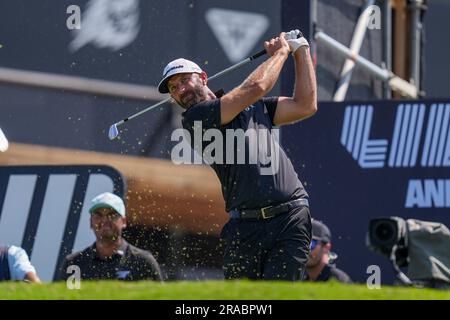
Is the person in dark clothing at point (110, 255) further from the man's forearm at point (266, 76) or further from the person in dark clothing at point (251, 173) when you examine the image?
the man's forearm at point (266, 76)

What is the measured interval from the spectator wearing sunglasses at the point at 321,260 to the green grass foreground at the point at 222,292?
3426mm

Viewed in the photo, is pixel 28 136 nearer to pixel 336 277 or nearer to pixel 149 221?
pixel 149 221

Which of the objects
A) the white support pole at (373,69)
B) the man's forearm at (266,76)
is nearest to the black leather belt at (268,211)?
the man's forearm at (266,76)

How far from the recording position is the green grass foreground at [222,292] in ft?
23.7

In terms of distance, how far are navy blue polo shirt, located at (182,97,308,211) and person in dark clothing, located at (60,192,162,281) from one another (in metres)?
1.38

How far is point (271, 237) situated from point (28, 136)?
3.09 meters

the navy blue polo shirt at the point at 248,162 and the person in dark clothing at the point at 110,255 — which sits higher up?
the navy blue polo shirt at the point at 248,162

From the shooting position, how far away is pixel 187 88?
9477 mm

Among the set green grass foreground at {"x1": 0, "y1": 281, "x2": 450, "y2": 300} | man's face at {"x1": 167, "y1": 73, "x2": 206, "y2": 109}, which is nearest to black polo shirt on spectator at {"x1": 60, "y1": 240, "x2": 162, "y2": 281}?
man's face at {"x1": 167, "y1": 73, "x2": 206, "y2": 109}

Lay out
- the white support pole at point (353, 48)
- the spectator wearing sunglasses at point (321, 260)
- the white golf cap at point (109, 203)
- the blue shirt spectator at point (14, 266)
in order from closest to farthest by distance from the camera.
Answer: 1. the blue shirt spectator at point (14, 266)
2. the white golf cap at point (109, 203)
3. the spectator wearing sunglasses at point (321, 260)
4. the white support pole at point (353, 48)

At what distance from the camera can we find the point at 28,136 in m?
11.6

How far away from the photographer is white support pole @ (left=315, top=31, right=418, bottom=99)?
1261 cm

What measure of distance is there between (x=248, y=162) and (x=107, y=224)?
6.27 feet
